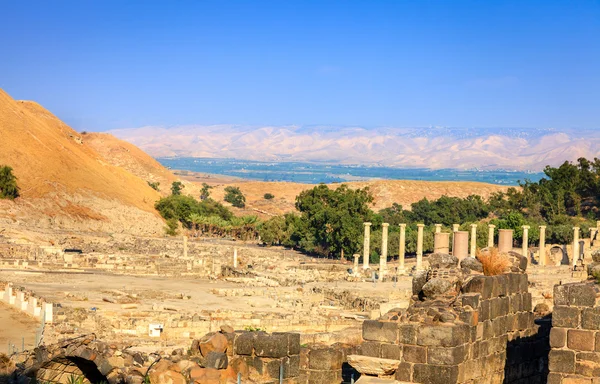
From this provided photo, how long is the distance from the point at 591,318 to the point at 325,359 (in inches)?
161

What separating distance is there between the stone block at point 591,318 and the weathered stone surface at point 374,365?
2.01 meters

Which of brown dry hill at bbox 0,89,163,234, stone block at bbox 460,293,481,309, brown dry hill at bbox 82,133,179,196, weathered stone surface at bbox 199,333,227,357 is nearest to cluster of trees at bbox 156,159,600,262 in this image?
brown dry hill at bbox 0,89,163,234

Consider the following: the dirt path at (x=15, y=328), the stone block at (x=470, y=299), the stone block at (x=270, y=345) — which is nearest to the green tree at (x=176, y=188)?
the dirt path at (x=15, y=328)

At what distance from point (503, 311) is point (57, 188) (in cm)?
7413

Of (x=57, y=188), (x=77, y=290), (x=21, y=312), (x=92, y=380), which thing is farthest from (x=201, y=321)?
(x=57, y=188)

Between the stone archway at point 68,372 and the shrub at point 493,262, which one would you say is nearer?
the shrub at point 493,262

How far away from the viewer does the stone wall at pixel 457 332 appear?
988 centimetres

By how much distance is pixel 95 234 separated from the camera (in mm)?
70625

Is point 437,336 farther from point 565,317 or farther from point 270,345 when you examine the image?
point 270,345

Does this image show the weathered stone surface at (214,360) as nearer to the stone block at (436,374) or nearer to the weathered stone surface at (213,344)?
the weathered stone surface at (213,344)

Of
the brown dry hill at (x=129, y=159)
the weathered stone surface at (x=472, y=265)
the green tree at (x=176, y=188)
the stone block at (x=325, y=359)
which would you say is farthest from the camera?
the brown dry hill at (x=129, y=159)

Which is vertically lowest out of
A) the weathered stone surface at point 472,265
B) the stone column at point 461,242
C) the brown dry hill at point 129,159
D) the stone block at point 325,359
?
the stone block at point 325,359

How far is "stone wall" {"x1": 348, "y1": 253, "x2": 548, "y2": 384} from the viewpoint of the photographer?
389 inches

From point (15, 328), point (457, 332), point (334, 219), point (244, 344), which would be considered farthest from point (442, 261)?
point (334, 219)
